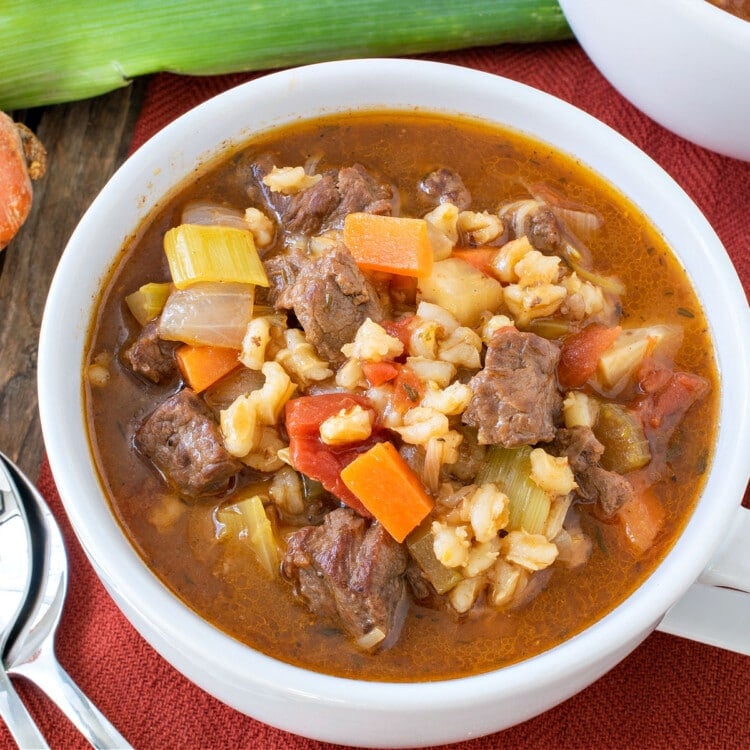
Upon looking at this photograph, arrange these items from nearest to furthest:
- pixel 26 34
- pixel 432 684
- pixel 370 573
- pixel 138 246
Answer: pixel 432 684 < pixel 370 573 < pixel 138 246 < pixel 26 34

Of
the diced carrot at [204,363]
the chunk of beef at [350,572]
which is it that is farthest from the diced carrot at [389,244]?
the chunk of beef at [350,572]

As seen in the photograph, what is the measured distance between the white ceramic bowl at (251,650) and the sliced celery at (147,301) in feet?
0.31

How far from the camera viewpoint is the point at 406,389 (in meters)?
2.42

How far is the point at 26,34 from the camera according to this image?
336cm

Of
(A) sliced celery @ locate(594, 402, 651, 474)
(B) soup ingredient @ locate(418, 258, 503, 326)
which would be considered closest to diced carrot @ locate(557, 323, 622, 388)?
(A) sliced celery @ locate(594, 402, 651, 474)

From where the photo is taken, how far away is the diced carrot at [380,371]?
242 cm

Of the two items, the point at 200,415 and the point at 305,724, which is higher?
the point at 200,415

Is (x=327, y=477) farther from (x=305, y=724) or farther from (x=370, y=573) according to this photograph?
(x=305, y=724)

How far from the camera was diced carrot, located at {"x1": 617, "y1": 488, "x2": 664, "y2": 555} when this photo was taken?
247 cm

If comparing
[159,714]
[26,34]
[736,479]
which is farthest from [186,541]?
[26,34]

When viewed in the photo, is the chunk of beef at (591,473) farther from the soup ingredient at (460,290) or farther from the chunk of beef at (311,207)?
the chunk of beef at (311,207)

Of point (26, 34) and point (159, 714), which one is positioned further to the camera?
point (26, 34)

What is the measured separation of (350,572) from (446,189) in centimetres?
107

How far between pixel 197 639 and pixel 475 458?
757mm
